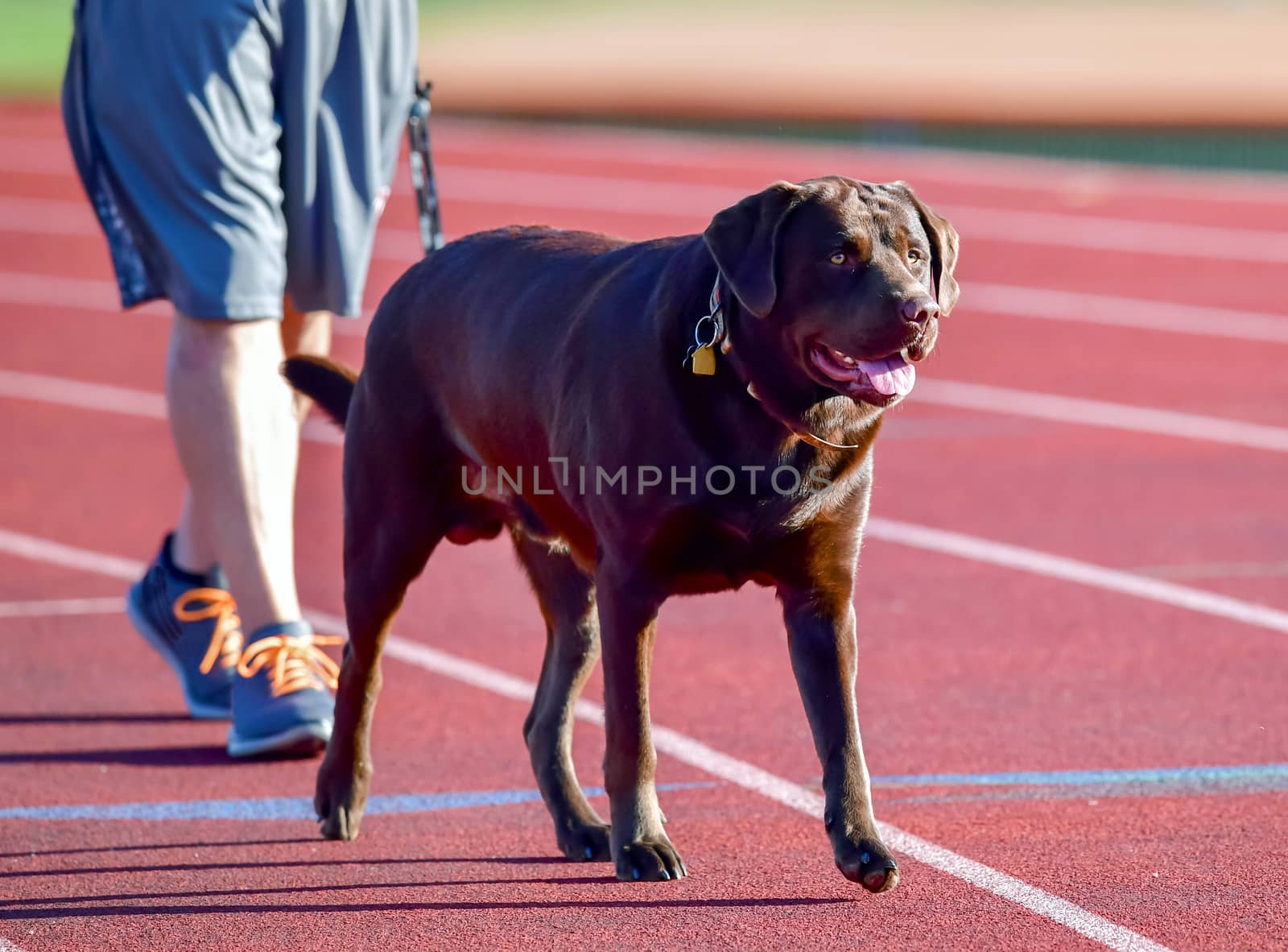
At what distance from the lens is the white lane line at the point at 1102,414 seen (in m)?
9.52

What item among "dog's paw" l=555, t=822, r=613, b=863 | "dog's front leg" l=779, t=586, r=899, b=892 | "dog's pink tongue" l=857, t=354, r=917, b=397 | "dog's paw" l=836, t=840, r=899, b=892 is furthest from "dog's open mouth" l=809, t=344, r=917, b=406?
"dog's paw" l=555, t=822, r=613, b=863

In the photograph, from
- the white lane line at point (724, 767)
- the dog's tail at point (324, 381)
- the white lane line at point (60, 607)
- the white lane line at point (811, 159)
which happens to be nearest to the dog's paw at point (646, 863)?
the white lane line at point (724, 767)

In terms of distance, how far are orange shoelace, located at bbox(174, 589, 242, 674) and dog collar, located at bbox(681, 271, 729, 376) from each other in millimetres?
2149

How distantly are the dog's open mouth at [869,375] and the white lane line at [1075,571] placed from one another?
9.78 ft

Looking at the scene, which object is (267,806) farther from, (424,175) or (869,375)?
(869,375)

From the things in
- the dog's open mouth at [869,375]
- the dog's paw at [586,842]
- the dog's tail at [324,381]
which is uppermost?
the dog's open mouth at [869,375]

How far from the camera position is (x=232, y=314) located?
204 inches

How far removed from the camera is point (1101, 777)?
473 centimetres

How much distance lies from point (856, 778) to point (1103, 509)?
4430 mm

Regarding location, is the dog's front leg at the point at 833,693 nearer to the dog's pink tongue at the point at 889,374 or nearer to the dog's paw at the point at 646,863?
the dog's paw at the point at 646,863

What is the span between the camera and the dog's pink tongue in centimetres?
362

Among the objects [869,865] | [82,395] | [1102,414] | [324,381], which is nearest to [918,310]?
[869,865]

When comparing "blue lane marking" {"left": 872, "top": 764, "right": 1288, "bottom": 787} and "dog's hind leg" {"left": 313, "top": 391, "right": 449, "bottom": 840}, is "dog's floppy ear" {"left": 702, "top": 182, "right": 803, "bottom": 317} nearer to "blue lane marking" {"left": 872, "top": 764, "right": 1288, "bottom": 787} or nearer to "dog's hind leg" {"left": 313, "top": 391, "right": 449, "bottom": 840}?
"dog's hind leg" {"left": 313, "top": 391, "right": 449, "bottom": 840}

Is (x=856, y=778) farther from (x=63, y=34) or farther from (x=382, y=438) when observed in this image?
(x=63, y=34)
